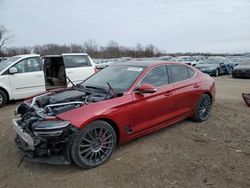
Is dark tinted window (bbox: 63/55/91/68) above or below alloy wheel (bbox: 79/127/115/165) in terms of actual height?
above

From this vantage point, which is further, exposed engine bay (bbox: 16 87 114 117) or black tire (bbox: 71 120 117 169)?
exposed engine bay (bbox: 16 87 114 117)

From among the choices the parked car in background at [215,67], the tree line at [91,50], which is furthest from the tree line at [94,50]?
the parked car in background at [215,67]

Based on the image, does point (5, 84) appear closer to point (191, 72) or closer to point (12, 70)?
point (12, 70)

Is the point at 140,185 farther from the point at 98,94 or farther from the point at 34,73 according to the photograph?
the point at 34,73

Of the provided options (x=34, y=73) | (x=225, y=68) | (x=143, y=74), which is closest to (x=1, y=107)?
(x=34, y=73)

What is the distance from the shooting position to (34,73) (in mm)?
8422

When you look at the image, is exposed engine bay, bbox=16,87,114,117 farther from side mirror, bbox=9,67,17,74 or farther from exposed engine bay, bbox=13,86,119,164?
side mirror, bbox=9,67,17,74

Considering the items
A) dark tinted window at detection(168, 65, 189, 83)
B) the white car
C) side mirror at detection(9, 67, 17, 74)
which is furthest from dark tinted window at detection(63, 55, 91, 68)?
dark tinted window at detection(168, 65, 189, 83)

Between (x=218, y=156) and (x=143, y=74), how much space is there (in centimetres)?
188

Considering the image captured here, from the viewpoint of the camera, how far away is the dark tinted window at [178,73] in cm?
521

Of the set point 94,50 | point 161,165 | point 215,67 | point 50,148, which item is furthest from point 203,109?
point 94,50

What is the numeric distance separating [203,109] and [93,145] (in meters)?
3.15

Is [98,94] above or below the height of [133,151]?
above

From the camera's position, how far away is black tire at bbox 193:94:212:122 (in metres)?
5.75
